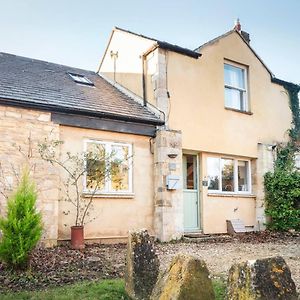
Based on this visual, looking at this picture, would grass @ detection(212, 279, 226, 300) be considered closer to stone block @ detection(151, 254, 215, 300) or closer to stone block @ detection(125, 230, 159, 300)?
stone block @ detection(125, 230, 159, 300)

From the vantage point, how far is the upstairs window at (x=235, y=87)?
1355cm

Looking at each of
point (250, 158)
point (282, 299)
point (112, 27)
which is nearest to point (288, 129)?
point (250, 158)

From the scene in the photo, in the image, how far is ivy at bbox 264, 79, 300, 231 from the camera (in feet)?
42.3

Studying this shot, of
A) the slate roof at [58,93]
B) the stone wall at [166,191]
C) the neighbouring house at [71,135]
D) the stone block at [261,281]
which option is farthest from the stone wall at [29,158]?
the stone block at [261,281]

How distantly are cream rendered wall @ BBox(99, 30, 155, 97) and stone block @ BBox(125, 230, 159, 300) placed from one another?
8261mm

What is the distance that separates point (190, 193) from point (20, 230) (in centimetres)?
698

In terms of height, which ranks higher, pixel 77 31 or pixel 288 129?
pixel 77 31

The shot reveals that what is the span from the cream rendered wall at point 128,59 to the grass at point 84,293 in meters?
8.16

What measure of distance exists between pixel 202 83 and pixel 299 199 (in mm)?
5290

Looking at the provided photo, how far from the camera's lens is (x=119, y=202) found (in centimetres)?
1060

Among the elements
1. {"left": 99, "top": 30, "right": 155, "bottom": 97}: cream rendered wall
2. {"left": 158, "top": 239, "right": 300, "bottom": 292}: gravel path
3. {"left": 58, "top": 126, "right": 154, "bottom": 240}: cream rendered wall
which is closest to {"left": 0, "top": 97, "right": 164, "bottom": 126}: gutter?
{"left": 58, "top": 126, "right": 154, "bottom": 240}: cream rendered wall

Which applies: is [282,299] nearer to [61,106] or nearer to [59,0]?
[61,106]

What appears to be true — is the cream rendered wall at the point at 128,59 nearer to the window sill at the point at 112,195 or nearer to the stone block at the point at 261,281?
the window sill at the point at 112,195

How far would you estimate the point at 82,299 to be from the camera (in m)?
4.45
